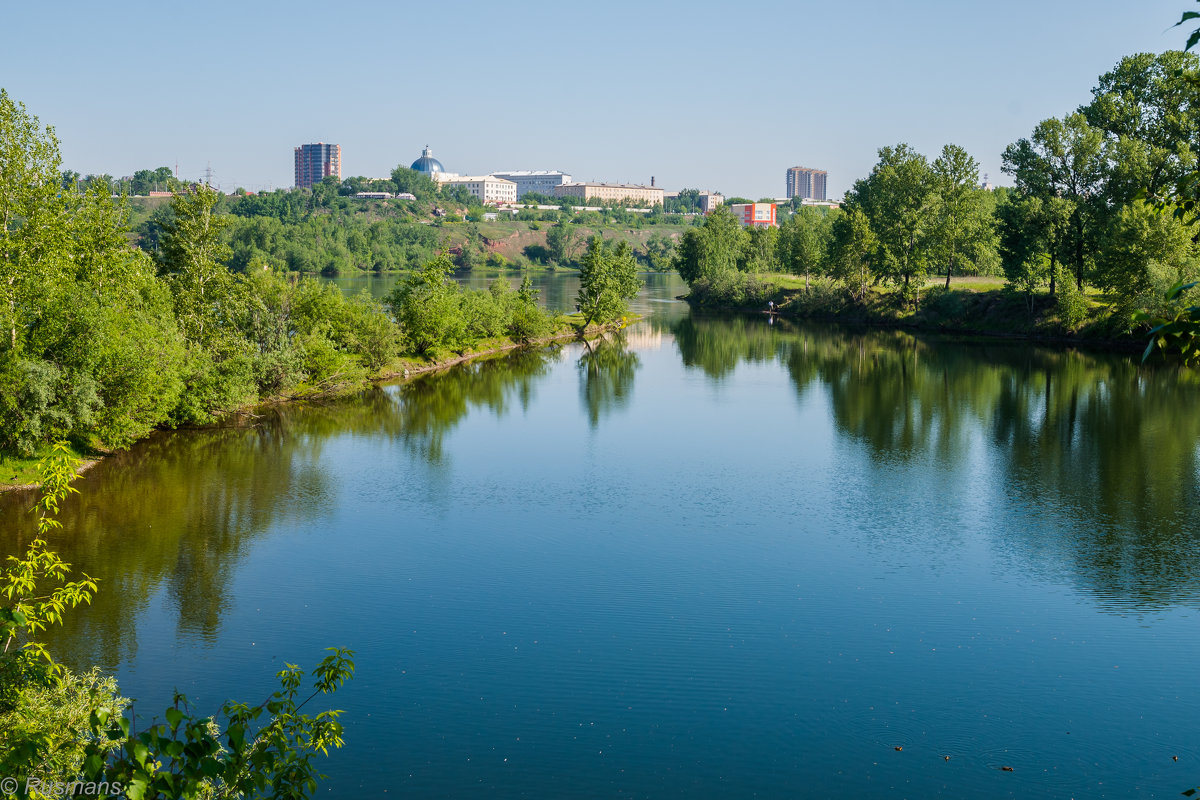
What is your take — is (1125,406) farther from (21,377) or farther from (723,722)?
(21,377)

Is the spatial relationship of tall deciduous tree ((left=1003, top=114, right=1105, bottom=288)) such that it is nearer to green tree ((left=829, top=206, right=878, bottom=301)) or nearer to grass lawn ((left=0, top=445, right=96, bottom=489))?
green tree ((left=829, top=206, right=878, bottom=301))

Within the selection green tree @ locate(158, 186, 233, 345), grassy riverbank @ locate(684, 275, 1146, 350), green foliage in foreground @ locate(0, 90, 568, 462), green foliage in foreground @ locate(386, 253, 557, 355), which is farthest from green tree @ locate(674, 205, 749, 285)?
green tree @ locate(158, 186, 233, 345)

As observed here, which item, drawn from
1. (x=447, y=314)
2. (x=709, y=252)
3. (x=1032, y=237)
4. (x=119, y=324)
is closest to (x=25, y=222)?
(x=119, y=324)

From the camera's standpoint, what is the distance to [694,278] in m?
105

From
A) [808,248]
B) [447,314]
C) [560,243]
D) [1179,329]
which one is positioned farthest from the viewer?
[560,243]

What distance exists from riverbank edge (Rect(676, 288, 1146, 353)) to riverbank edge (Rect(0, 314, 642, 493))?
16973mm

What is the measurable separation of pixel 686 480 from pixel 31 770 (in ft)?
77.1

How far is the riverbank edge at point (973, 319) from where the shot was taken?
60.8 metres

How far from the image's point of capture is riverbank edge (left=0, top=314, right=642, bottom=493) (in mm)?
30297

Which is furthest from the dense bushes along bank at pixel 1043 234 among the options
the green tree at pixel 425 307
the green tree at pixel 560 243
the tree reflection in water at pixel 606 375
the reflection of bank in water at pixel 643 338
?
the green tree at pixel 560 243

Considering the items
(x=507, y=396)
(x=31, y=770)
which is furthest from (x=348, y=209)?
(x=31, y=770)

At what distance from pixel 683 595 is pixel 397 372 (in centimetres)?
3371

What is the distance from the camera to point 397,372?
50469mm

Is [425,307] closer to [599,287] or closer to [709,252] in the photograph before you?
[599,287]
